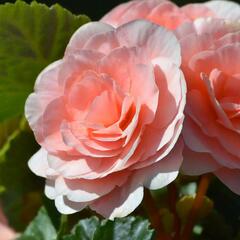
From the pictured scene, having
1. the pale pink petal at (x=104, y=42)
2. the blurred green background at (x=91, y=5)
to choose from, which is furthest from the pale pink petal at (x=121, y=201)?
the blurred green background at (x=91, y=5)

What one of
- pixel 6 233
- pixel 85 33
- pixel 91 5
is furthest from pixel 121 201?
pixel 91 5

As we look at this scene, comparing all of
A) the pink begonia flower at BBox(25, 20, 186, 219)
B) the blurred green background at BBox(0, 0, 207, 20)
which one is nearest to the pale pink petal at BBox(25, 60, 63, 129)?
the pink begonia flower at BBox(25, 20, 186, 219)

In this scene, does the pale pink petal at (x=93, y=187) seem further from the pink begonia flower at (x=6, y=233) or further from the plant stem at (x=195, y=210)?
the pink begonia flower at (x=6, y=233)

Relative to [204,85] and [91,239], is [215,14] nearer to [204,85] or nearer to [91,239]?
[204,85]

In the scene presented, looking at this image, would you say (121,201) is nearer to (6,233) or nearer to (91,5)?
(6,233)

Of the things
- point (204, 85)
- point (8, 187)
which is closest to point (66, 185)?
point (204, 85)

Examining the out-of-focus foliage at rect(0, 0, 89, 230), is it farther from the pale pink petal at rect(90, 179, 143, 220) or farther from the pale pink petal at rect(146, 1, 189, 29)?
the pale pink petal at rect(90, 179, 143, 220)
